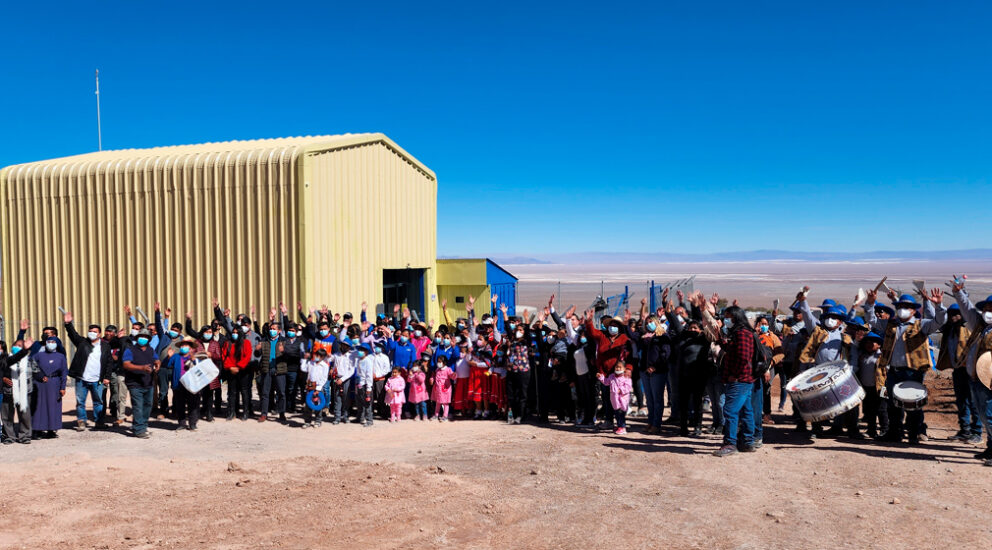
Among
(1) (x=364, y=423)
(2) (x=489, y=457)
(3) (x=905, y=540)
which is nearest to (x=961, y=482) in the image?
(3) (x=905, y=540)

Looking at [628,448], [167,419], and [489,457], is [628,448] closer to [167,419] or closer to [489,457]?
[489,457]

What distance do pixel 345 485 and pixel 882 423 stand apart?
6.39 meters

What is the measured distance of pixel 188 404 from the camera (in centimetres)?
983

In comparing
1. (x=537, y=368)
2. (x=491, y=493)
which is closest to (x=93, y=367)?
(x=537, y=368)

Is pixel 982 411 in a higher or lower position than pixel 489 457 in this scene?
higher

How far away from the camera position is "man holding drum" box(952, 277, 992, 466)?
733 cm

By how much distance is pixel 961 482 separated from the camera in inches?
262

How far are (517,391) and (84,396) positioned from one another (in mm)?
6041

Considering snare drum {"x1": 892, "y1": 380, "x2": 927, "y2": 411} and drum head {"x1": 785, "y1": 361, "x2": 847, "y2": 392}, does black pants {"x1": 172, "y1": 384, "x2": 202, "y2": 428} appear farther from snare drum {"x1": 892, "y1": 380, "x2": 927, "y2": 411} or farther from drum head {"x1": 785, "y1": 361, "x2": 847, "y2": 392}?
snare drum {"x1": 892, "y1": 380, "x2": 927, "y2": 411}

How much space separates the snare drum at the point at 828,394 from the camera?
24.6 feet

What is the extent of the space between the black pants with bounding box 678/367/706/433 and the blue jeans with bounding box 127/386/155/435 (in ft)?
23.0

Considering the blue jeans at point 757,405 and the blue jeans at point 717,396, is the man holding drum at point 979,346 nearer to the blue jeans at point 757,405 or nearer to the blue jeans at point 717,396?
the blue jeans at point 757,405

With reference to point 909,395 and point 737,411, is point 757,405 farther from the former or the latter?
point 909,395

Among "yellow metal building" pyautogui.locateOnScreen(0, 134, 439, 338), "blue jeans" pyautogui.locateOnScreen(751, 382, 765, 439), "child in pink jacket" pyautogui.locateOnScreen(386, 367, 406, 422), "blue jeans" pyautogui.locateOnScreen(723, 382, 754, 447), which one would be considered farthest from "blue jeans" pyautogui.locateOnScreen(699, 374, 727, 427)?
"yellow metal building" pyautogui.locateOnScreen(0, 134, 439, 338)
